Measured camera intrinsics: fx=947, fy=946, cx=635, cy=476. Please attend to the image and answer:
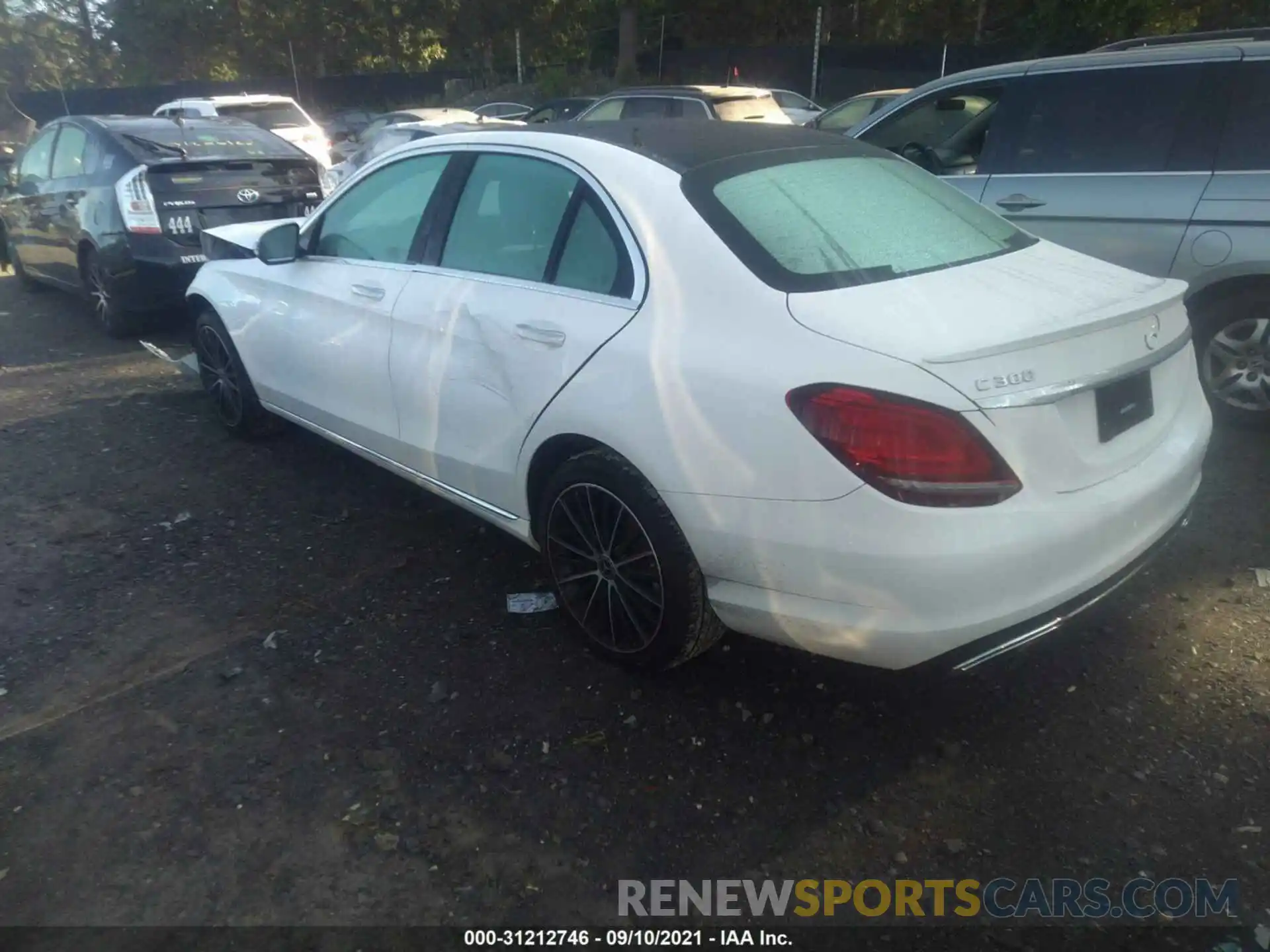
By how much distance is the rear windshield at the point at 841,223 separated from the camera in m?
2.77

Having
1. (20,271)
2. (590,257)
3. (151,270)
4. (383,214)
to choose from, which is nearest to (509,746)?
(590,257)

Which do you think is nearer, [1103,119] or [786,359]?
[786,359]

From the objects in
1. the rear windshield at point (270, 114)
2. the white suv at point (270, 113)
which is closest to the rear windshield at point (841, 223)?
the white suv at point (270, 113)

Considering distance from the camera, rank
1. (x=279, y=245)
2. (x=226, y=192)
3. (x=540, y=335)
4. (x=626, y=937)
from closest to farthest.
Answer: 1. (x=626, y=937)
2. (x=540, y=335)
3. (x=279, y=245)
4. (x=226, y=192)

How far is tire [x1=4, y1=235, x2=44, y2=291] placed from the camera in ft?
30.6

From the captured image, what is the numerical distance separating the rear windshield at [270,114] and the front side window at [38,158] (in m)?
6.67

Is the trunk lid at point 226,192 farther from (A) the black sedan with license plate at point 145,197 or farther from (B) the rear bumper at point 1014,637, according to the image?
(B) the rear bumper at point 1014,637

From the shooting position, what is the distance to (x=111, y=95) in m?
34.2

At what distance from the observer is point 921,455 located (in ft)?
7.59

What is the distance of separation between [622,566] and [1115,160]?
12.1ft

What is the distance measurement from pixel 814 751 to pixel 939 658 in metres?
0.57

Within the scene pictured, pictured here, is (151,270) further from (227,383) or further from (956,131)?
(956,131)

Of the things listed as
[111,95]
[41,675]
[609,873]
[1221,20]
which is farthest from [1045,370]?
[111,95]

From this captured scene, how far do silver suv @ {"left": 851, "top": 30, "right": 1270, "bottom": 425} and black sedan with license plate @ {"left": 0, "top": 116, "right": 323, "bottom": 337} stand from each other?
17.6 ft
